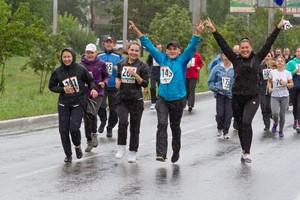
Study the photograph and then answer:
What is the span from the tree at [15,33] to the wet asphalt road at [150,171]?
9.19 metres

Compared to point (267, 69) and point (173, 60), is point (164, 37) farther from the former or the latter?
point (173, 60)

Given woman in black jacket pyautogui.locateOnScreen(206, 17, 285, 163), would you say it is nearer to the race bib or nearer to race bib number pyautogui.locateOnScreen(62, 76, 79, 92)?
race bib number pyautogui.locateOnScreen(62, 76, 79, 92)

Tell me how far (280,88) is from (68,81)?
20.4ft

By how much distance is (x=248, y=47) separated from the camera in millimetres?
14375

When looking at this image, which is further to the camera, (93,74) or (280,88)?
(280,88)

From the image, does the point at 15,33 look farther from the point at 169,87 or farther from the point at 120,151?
the point at 169,87

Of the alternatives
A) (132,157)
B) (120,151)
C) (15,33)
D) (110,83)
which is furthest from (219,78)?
(15,33)

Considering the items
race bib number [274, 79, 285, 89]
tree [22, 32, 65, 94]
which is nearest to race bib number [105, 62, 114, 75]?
race bib number [274, 79, 285, 89]

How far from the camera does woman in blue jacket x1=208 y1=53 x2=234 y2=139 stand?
1833 cm

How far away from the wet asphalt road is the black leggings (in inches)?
15.5

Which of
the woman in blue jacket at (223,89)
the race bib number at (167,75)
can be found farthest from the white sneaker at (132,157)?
the woman in blue jacket at (223,89)

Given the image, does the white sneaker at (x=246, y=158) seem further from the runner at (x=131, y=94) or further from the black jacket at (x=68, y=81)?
the black jacket at (x=68, y=81)

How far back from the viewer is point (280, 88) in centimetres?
1903

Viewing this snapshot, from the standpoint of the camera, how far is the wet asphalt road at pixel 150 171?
37.4 feet
